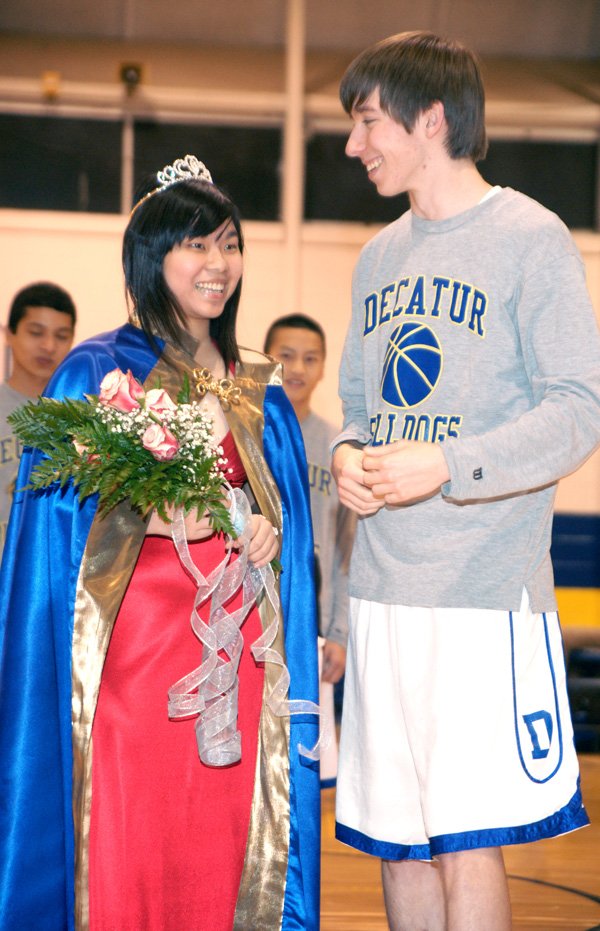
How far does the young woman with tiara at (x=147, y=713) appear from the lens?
2.27m

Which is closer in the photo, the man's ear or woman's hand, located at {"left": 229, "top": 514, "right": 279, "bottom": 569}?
the man's ear

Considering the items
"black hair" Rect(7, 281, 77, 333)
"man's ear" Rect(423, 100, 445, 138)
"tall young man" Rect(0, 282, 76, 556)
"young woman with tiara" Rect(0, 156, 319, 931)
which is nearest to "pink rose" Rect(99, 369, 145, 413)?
"young woman with tiara" Rect(0, 156, 319, 931)

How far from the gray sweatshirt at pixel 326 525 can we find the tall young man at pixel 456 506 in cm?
214

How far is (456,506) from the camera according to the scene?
199 cm

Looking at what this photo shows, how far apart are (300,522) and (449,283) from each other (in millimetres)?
709

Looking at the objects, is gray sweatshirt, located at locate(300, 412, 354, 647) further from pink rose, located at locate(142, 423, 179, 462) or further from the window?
the window

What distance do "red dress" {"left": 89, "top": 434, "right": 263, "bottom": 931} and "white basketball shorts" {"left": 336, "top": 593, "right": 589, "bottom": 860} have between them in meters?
0.43

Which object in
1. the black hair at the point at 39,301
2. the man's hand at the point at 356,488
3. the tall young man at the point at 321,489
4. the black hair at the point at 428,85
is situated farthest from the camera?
the black hair at the point at 39,301

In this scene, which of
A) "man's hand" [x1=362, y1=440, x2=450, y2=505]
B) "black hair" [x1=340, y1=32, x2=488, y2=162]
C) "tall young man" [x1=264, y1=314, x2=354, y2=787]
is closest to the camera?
"man's hand" [x1=362, y1=440, x2=450, y2=505]

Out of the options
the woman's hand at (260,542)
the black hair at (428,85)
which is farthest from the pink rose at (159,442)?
the black hair at (428,85)

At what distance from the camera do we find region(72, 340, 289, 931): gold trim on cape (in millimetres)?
2279

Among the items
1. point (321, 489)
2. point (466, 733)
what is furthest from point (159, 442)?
point (321, 489)

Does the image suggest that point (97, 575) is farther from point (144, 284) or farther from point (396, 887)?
point (396, 887)

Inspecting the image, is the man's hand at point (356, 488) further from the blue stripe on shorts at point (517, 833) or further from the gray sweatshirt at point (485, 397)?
the blue stripe on shorts at point (517, 833)
